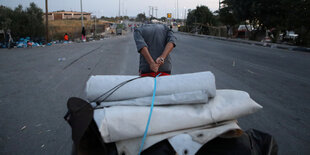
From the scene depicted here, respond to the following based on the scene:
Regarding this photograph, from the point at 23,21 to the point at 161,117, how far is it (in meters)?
28.4

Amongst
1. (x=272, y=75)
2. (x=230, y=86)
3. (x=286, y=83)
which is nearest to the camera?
(x=230, y=86)

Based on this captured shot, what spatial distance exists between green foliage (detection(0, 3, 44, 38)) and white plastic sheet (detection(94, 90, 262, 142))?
83.2 feet

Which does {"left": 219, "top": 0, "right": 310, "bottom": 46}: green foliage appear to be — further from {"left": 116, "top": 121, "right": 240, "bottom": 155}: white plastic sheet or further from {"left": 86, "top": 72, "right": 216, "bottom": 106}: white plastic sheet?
{"left": 116, "top": 121, "right": 240, "bottom": 155}: white plastic sheet

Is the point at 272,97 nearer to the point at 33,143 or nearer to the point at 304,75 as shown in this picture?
the point at 304,75

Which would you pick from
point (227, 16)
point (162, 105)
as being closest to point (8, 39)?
point (162, 105)

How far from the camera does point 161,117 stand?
181 cm

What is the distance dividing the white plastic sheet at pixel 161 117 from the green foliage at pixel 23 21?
25347 millimetres

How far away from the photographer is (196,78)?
199 cm

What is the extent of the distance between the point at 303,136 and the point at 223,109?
2487 millimetres

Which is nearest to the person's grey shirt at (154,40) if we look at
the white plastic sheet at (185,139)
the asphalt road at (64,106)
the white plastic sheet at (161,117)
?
the white plastic sheet at (161,117)

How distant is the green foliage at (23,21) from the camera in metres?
23.6

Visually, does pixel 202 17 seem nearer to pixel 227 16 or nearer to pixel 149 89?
pixel 227 16

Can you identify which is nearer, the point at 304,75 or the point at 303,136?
the point at 303,136

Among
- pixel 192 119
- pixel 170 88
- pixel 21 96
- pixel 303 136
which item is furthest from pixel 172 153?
pixel 21 96
